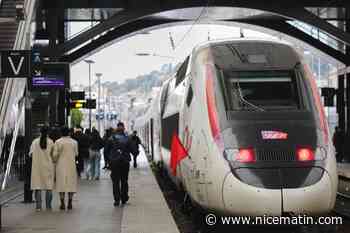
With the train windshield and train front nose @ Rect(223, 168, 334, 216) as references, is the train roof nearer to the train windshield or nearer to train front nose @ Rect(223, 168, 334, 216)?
the train windshield

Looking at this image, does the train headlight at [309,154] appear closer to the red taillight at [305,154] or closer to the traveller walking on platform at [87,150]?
the red taillight at [305,154]

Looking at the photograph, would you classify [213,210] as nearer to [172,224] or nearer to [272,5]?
[172,224]

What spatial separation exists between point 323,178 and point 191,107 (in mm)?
3008

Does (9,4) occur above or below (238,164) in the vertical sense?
above

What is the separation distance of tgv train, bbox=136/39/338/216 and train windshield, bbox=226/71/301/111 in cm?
2

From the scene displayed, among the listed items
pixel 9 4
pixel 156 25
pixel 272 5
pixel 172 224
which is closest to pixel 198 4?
pixel 272 5

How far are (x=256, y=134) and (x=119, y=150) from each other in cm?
477

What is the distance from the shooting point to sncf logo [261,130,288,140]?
11.1 metres

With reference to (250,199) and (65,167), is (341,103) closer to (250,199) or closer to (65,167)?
(65,167)

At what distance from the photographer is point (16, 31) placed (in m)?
22.2

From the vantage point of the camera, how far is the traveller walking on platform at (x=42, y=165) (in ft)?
47.0

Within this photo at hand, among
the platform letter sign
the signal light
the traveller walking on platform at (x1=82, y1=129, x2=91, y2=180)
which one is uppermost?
the platform letter sign

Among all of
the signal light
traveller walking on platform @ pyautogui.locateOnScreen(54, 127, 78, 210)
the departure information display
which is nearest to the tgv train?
traveller walking on platform @ pyautogui.locateOnScreen(54, 127, 78, 210)

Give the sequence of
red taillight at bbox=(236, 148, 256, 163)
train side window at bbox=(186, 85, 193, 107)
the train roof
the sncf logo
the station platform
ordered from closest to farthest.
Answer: red taillight at bbox=(236, 148, 256, 163) < the sncf logo < the station platform < the train roof < train side window at bbox=(186, 85, 193, 107)
